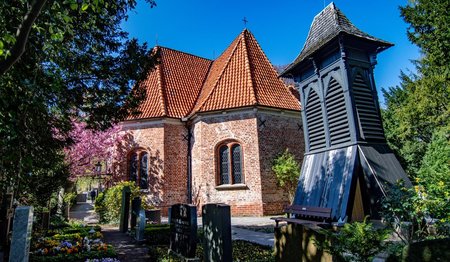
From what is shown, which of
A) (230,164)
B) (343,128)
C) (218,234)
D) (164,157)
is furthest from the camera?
(164,157)

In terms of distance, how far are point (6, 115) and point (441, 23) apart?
13.6 meters

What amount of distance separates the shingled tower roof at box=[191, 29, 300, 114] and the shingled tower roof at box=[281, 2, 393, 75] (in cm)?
399

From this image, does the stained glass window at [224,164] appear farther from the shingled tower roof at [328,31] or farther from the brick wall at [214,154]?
the shingled tower roof at [328,31]

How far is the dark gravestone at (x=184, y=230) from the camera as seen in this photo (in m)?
6.38

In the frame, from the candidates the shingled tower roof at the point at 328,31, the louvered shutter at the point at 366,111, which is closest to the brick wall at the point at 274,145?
the shingled tower roof at the point at 328,31

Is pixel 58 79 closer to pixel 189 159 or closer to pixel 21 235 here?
pixel 21 235

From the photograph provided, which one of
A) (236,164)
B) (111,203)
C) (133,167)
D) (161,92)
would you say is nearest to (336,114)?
(236,164)

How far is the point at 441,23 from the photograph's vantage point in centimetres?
1080

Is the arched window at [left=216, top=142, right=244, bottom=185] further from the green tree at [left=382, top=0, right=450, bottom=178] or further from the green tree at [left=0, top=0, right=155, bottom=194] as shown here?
the green tree at [left=382, top=0, right=450, bottom=178]

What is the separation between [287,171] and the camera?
46.5ft

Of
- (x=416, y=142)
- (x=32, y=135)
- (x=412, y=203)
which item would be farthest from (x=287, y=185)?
(x=32, y=135)

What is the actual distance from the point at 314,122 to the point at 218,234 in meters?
6.63

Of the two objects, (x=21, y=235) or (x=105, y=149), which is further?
(x=105, y=149)

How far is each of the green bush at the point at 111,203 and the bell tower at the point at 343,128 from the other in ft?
29.5
